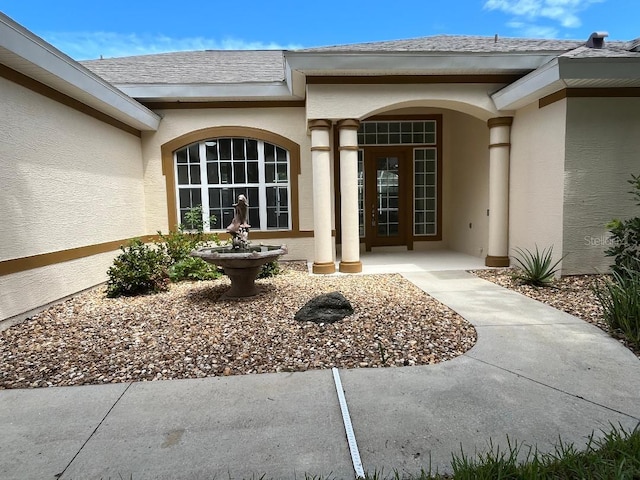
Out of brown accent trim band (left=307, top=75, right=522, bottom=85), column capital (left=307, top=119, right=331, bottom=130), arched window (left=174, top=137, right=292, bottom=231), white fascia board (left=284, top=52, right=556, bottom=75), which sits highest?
white fascia board (left=284, top=52, right=556, bottom=75)

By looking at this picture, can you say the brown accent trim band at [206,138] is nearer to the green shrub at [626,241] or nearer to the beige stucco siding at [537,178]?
the beige stucco siding at [537,178]

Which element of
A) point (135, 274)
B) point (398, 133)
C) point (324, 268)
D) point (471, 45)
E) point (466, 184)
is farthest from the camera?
point (398, 133)

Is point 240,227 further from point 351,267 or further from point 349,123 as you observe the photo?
point 349,123

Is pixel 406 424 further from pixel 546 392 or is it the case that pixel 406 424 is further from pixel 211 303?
pixel 211 303

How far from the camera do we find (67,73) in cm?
541

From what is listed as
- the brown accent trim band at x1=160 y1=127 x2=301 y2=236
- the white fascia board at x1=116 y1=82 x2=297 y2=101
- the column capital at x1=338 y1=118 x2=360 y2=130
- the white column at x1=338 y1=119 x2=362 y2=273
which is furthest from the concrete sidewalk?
the white fascia board at x1=116 y1=82 x2=297 y2=101

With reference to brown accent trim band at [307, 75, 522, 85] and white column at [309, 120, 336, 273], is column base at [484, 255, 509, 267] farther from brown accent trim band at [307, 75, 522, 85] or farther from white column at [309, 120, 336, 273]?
brown accent trim band at [307, 75, 522, 85]

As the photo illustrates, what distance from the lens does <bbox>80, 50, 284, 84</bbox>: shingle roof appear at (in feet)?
27.9

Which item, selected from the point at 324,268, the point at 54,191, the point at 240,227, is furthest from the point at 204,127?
the point at 324,268

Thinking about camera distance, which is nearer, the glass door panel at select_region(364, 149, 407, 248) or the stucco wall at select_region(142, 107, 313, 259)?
the stucco wall at select_region(142, 107, 313, 259)

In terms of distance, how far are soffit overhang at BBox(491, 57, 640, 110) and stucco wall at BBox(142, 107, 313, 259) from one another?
4.57 m

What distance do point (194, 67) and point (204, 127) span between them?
228 cm

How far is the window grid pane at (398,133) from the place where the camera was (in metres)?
9.89

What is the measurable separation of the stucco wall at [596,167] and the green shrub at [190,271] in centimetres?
629
